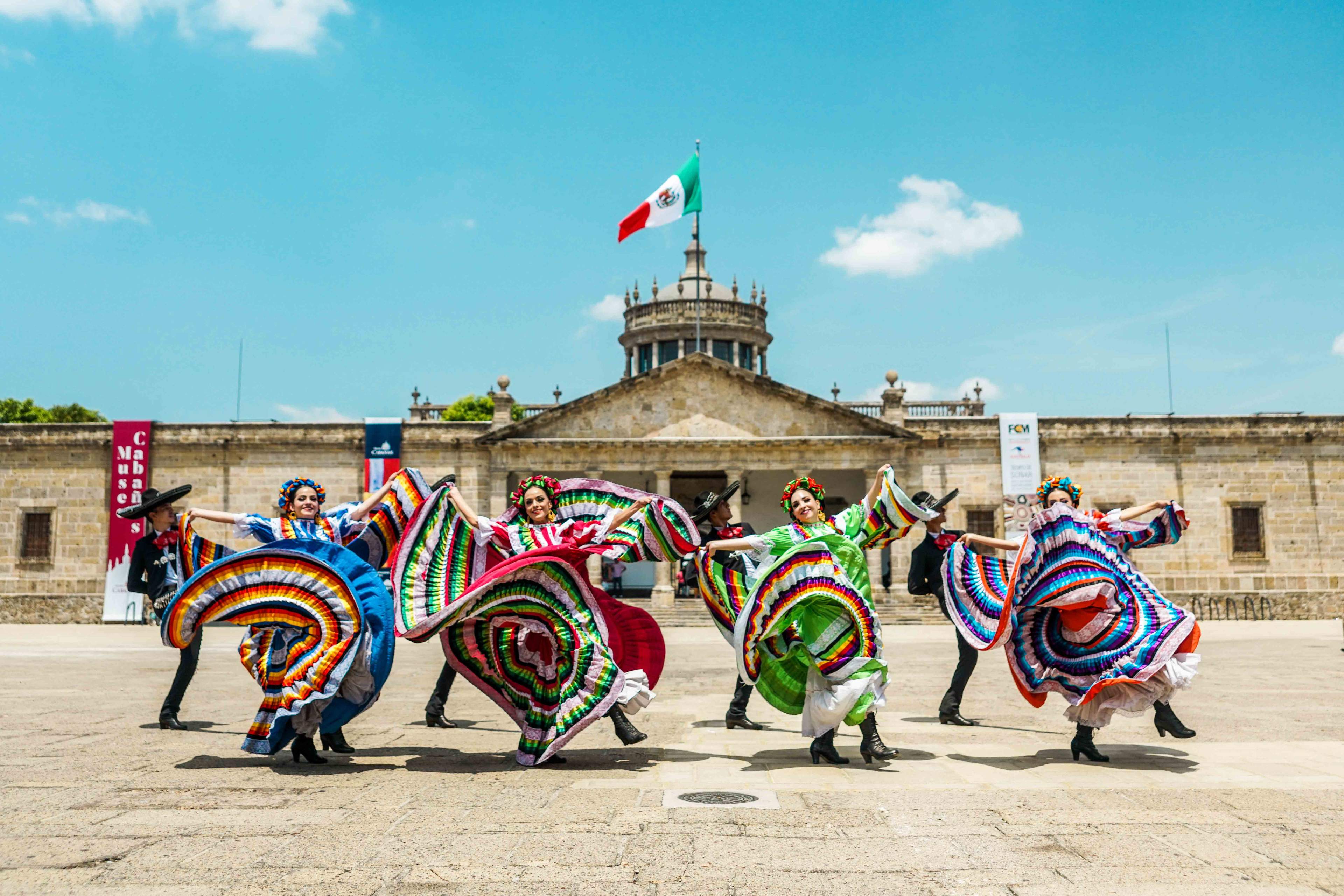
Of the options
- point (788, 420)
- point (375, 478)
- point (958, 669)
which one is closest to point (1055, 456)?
point (788, 420)

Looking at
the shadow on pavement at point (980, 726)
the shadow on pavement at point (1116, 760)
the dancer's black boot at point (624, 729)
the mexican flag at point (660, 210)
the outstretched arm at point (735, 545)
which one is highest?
the mexican flag at point (660, 210)

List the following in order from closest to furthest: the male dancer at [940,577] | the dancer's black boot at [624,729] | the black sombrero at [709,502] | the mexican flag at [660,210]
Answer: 1. the dancer's black boot at [624,729]
2. the black sombrero at [709,502]
3. the male dancer at [940,577]
4. the mexican flag at [660,210]

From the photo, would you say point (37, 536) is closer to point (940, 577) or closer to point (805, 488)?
point (940, 577)

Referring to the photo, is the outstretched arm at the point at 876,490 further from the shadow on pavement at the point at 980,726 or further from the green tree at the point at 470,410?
the green tree at the point at 470,410

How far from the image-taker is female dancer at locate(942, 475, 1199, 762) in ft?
21.0

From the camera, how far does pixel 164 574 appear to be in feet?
27.2

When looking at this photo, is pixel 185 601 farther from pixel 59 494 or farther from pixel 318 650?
pixel 59 494

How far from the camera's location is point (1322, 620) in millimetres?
29844

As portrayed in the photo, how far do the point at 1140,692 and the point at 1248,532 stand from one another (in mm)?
29671

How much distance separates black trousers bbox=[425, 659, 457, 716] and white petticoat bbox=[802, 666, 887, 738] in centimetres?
320

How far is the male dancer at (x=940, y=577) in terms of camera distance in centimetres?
862

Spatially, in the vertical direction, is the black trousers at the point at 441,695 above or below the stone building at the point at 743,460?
below

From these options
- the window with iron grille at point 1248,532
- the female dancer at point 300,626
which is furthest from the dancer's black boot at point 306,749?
the window with iron grille at point 1248,532

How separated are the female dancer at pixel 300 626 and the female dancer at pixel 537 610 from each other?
0.26 m
